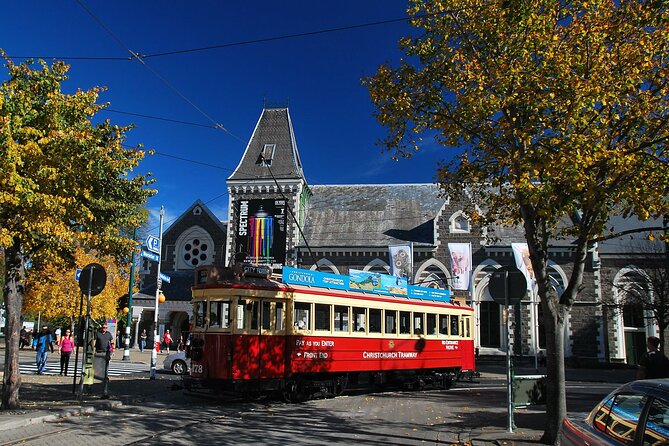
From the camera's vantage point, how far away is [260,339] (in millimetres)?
13523

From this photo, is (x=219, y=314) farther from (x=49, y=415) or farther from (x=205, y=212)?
(x=205, y=212)

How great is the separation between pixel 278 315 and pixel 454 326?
7.91 metres

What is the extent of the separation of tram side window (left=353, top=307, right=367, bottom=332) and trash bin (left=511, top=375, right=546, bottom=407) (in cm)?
619

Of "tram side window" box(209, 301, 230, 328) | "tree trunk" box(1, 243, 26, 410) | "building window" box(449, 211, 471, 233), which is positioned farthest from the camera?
Result: "building window" box(449, 211, 471, 233)

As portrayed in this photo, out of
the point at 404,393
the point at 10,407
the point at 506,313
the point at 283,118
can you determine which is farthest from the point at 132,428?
the point at 283,118

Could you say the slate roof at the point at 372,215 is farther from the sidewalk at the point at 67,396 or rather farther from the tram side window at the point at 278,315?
the tram side window at the point at 278,315

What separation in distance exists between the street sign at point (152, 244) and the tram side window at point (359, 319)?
8.57 meters

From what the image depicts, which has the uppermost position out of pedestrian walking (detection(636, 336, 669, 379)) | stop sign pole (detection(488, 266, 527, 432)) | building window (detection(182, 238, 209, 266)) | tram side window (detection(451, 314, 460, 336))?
building window (detection(182, 238, 209, 266))

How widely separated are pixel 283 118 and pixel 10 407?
3517cm

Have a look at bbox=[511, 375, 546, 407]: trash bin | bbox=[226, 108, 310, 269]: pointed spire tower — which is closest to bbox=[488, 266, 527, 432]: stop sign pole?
bbox=[511, 375, 546, 407]: trash bin

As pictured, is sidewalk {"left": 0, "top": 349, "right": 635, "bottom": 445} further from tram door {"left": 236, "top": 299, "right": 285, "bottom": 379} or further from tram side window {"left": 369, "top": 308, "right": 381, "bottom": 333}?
tram side window {"left": 369, "top": 308, "right": 381, "bottom": 333}

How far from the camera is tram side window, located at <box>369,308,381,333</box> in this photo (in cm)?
1622

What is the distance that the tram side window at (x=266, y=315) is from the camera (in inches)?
540

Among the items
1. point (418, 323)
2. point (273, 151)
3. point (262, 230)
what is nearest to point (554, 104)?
point (418, 323)
